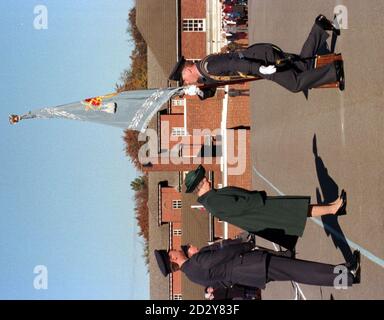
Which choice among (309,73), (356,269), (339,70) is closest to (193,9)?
(309,73)

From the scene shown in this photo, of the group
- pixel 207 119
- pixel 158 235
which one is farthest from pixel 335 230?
pixel 158 235

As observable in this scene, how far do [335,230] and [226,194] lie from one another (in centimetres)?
224

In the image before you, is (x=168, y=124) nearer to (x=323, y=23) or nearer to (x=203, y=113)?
(x=203, y=113)

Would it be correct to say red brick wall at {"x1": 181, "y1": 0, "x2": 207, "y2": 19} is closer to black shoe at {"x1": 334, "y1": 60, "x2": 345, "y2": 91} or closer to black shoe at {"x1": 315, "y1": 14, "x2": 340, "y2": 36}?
black shoe at {"x1": 315, "y1": 14, "x2": 340, "y2": 36}

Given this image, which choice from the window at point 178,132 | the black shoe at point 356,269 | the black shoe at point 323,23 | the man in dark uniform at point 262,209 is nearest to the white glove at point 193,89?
the man in dark uniform at point 262,209

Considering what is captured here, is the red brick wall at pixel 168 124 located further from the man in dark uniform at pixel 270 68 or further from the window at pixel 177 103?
the man in dark uniform at pixel 270 68

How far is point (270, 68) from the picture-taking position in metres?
9.09

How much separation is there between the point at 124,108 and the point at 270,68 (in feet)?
11.1

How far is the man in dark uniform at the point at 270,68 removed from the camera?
29.7ft

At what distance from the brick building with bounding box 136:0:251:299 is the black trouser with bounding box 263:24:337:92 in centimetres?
1582

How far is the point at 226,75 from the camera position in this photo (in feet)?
32.6

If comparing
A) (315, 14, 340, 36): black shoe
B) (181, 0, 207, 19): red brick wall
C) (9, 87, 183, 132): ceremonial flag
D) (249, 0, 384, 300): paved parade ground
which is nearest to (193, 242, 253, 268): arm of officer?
(249, 0, 384, 300): paved parade ground

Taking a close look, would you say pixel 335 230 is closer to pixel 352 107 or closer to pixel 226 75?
pixel 352 107
